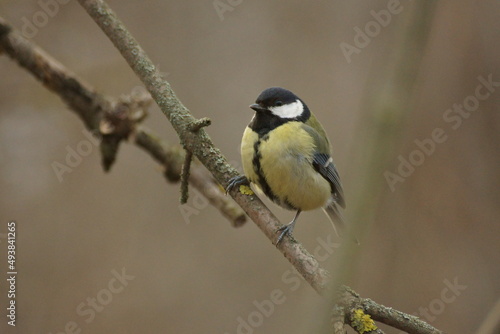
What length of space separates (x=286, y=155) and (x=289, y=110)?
328 mm

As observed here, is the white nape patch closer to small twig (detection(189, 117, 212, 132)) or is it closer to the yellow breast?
the yellow breast

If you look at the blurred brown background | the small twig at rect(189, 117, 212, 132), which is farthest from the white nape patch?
the blurred brown background

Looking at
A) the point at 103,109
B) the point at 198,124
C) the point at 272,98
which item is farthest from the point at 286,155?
the point at 103,109

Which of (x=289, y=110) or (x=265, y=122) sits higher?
(x=289, y=110)

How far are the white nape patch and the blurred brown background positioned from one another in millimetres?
836

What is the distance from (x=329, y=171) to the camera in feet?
8.92

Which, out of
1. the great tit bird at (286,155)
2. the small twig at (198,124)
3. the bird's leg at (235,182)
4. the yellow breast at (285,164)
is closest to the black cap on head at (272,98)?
the great tit bird at (286,155)

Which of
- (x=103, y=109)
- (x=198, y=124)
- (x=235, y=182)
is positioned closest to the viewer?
(x=198, y=124)

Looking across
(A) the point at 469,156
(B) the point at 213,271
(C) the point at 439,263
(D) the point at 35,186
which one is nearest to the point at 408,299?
(C) the point at 439,263

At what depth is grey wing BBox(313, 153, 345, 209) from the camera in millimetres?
2627

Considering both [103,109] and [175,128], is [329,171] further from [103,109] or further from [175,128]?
[103,109]

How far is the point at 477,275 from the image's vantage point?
3373mm

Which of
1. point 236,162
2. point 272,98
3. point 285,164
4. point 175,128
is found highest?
point 236,162

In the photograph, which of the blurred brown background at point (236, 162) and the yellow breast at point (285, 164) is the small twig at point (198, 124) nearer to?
the yellow breast at point (285, 164)
